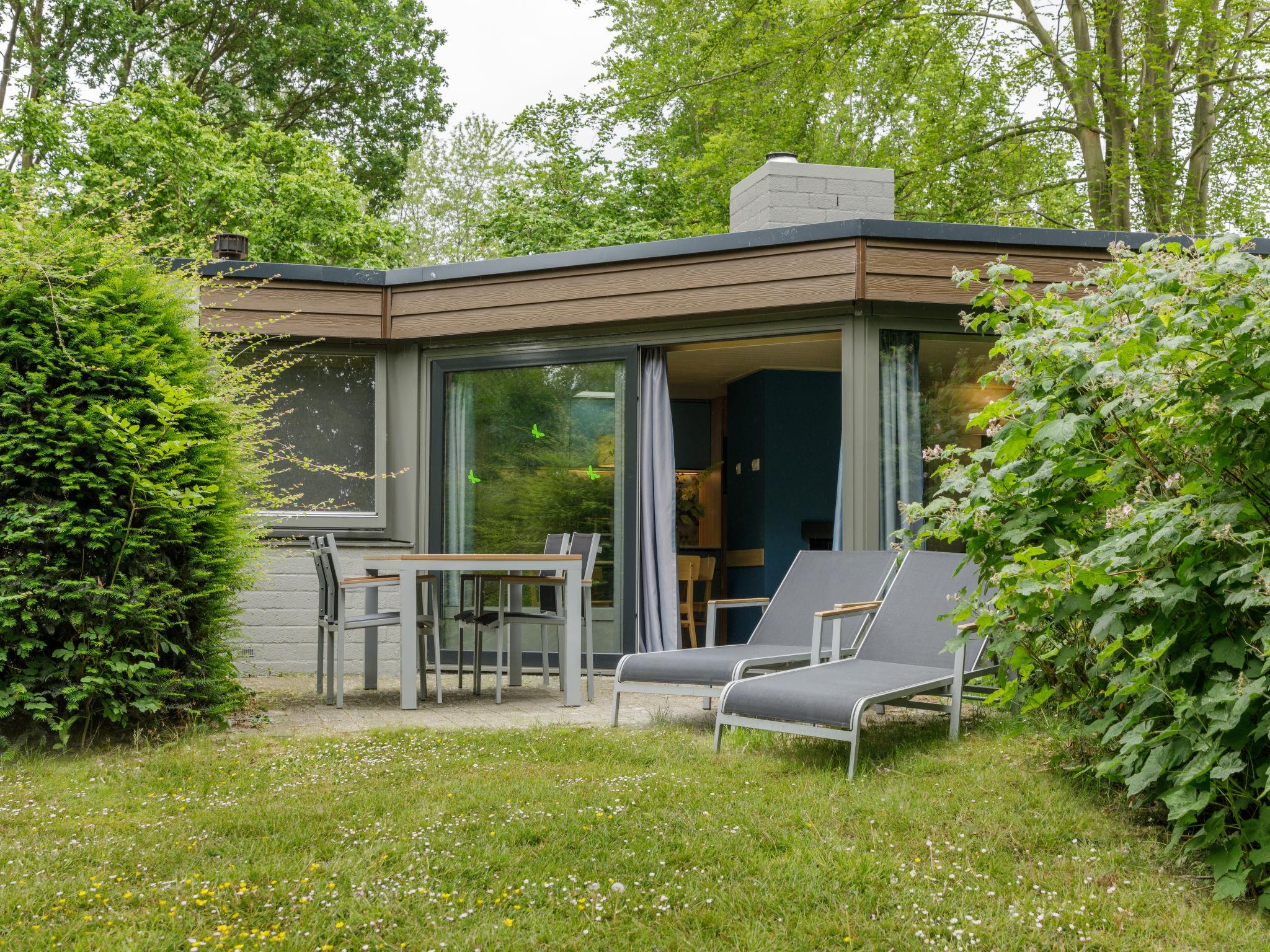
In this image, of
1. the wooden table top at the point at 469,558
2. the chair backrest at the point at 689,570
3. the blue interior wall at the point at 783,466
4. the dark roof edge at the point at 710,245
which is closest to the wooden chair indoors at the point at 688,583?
the chair backrest at the point at 689,570

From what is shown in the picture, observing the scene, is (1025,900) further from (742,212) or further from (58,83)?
(58,83)

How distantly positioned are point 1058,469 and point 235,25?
18.9m

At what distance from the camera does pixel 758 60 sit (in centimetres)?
1312

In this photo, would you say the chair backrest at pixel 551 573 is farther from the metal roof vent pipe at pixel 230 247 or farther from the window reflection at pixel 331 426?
the metal roof vent pipe at pixel 230 247

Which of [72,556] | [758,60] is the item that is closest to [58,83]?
[758,60]

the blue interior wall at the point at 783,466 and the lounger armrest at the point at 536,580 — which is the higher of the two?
the blue interior wall at the point at 783,466

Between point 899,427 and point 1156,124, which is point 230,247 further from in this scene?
point 1156,124

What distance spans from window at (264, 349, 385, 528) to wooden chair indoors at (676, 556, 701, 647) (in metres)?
2.92

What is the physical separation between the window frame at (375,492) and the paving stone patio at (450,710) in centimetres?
112

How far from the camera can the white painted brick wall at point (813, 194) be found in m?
7.48

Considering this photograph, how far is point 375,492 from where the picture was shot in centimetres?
795

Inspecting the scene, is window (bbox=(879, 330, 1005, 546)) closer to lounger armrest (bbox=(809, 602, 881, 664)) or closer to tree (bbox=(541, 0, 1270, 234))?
lounger armrest (bbox=(809, 602, 881, 664))

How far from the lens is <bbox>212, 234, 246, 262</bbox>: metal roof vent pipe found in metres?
8.28

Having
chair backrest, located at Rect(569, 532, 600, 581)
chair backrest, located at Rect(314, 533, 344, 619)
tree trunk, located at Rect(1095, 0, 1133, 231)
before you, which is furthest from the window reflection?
tree trunk, located at Rect(1095, 0, 1133, 231)
